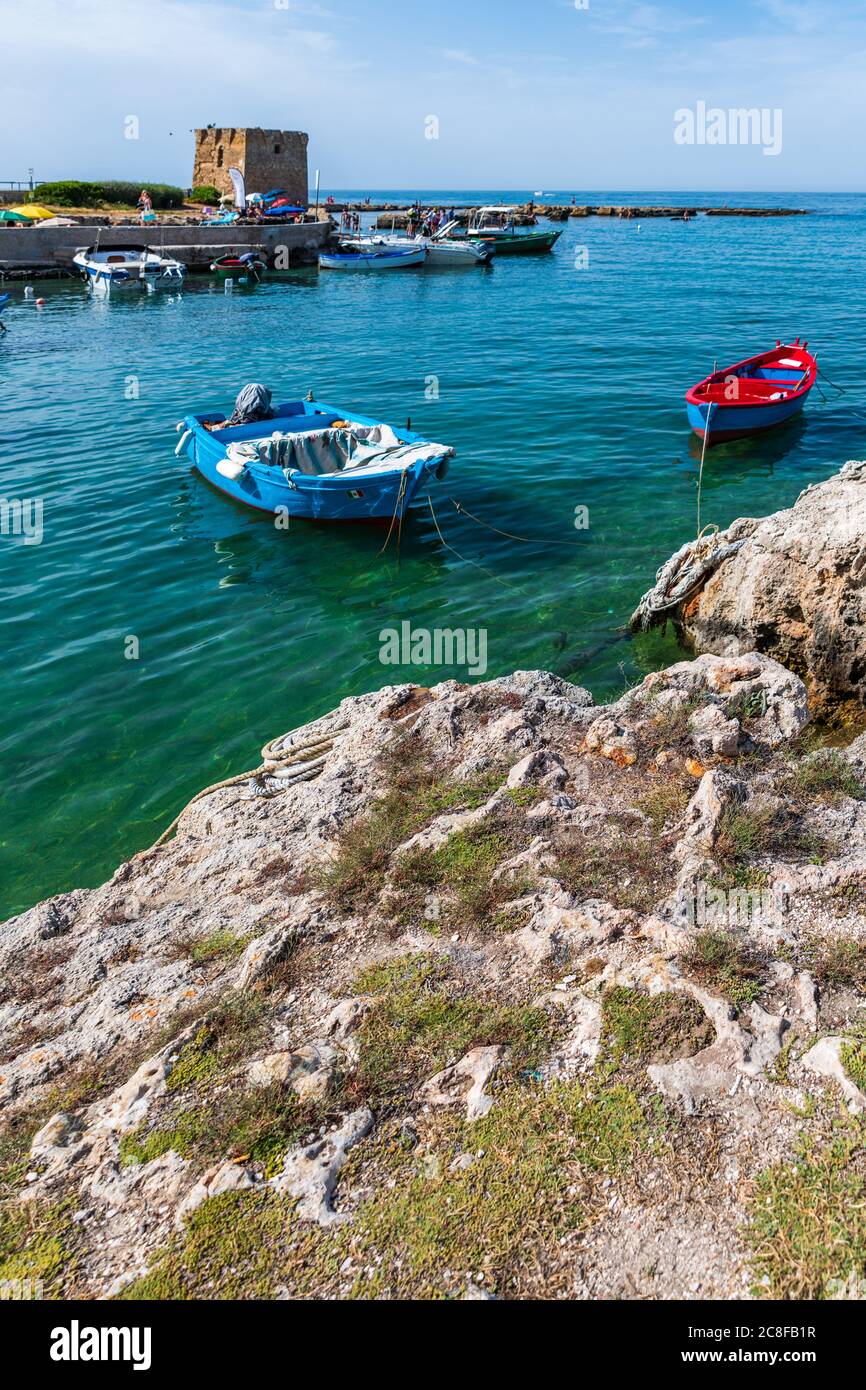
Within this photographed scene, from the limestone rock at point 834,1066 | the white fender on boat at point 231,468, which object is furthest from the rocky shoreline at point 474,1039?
the white fender on boat at point 231,468

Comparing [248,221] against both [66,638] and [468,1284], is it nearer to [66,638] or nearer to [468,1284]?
[66,638]

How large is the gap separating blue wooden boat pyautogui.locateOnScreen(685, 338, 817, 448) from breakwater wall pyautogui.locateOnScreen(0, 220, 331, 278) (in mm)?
44176

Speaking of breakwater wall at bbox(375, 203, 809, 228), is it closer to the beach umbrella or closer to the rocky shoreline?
the beach umbrella

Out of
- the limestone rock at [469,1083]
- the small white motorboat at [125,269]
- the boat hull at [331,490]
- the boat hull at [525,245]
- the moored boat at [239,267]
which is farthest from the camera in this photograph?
the boat hull at [525,245]

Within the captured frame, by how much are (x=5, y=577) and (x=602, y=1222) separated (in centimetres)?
1471

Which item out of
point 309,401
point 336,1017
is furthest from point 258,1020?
point 309,401

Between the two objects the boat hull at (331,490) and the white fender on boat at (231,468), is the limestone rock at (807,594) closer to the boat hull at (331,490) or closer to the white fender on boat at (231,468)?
the boat hull at (331,490)

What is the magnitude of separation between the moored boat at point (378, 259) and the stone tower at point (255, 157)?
2065 centimetres

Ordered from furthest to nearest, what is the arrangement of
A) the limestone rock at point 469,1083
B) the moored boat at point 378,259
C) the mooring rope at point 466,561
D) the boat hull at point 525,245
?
the boat hull at point 525,245 < the moored boat at point 378,259 < the mooring rope at point 466,561 < the limestone rock at point 469,1083

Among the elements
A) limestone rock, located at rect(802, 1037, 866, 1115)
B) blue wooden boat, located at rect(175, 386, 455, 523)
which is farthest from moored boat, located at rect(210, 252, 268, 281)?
limestone rock, located at rect(802, 1037, 866, 1115)

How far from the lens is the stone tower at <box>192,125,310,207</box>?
73.3 metres

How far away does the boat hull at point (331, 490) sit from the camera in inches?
618

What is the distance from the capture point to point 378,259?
193 ft

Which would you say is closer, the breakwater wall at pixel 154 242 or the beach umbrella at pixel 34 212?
the breakwater wall at pixel 154 242
